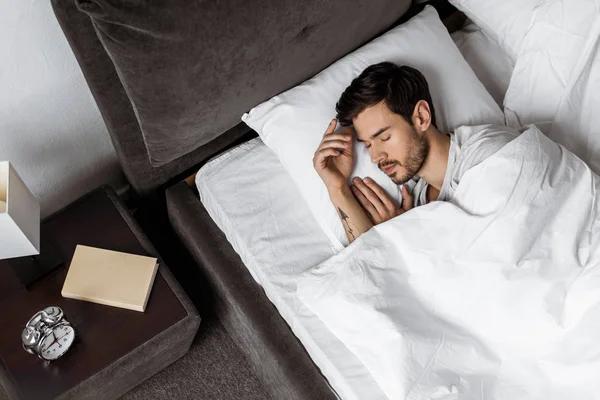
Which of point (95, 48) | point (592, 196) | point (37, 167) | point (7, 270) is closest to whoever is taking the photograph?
point (95, 48)

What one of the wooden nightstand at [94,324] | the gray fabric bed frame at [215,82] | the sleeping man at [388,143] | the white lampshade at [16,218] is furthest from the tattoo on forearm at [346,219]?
the white lampshade at [16,218]

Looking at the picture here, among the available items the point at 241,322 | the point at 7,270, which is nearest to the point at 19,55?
the point at 7,270

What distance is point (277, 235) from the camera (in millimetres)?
1394

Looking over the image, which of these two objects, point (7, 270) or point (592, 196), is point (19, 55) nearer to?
point (7, 270)

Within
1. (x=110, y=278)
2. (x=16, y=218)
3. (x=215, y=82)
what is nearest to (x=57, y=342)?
(x=110, y=278)

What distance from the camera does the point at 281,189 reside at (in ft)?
4.78

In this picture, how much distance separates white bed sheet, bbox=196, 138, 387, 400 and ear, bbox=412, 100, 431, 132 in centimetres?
33

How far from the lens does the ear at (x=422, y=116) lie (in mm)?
1383

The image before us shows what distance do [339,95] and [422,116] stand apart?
20 cm

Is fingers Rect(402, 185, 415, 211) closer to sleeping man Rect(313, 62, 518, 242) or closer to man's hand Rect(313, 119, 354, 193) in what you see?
sleeping man Rect(313, 62, 518, 242)

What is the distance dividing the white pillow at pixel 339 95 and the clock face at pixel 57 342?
61cm

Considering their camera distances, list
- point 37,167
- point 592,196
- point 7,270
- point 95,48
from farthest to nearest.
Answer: point 37,167 → point 7,270 → point 592,196 → point 95,48

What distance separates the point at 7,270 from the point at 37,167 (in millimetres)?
273

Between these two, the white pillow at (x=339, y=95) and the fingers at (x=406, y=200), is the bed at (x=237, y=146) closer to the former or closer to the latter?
the white pillow at (x=339, y=95)
